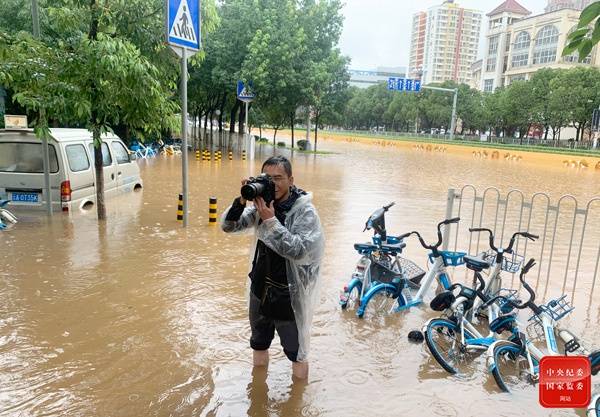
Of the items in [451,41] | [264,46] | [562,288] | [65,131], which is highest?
[451,41]

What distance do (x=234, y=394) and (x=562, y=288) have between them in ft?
15.6

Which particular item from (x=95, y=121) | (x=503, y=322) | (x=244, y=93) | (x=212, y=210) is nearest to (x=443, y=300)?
(x=503, y=322)

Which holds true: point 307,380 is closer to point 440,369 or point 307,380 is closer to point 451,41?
point 440,369

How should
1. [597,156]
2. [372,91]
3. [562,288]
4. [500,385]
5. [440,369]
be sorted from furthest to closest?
[372,91] < [597,156] < [562,288] < [440,369] < [500,385]

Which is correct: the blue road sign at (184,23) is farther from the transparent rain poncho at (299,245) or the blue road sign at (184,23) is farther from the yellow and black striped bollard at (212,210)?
the transparent rain poncho at (299,245)

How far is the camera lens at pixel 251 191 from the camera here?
2.73 m

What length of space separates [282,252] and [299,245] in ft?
0.35

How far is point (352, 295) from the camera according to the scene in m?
5.33

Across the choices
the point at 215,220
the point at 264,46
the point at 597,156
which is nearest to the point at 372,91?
the point at 597,156

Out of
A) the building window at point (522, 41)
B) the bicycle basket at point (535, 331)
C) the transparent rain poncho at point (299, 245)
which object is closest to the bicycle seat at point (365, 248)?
the bicycle basket at point (535, 331)

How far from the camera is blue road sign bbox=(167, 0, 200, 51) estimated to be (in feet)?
23.2

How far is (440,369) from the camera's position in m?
4.02

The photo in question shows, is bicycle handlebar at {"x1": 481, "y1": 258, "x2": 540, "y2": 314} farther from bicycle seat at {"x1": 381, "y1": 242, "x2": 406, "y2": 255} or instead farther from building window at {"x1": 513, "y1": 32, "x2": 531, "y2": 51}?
building window at {"x1": 513, "y1": 32, "x2": 531, "y2": 51}

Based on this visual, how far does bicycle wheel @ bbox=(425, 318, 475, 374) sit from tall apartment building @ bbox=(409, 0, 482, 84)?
14521 cm
